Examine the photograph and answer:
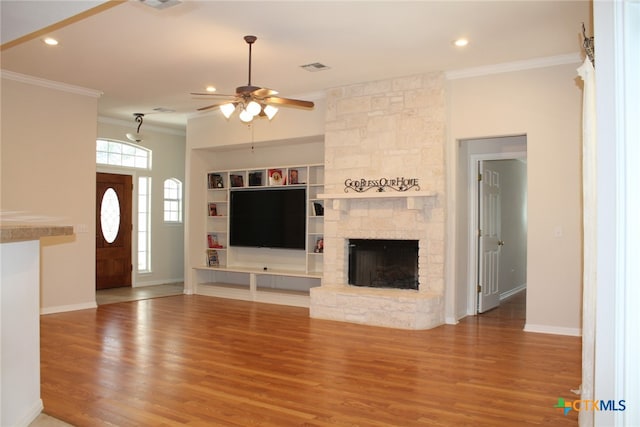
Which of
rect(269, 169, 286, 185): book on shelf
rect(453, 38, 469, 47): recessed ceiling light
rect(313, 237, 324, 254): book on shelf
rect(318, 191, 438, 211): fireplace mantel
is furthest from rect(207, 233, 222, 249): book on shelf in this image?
rect(453, 38, 469, 47): recessed ceiling light

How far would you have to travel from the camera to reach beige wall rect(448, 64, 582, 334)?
551 centimetres

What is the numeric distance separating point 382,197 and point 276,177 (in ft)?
7.10

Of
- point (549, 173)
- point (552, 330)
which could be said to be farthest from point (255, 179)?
point (552, 330)

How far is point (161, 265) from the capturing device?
9852 millimetres

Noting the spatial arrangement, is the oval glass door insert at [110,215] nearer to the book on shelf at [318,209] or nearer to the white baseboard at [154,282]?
the white baseboard at [154,282]

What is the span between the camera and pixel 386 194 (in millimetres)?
6219

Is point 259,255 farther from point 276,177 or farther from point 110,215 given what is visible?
point 110,215

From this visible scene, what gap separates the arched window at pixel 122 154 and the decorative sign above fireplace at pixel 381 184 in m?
4.65

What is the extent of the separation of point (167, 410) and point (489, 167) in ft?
18.2

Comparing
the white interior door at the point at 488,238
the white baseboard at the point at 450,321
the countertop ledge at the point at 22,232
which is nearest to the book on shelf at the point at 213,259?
the white baseboard at the point at 450,321

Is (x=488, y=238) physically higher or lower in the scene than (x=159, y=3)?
lower

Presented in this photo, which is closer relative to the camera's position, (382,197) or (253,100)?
(253,100)

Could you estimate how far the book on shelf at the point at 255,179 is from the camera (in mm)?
8195

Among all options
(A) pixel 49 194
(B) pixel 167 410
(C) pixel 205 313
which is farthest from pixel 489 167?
(A) pixel 49 194
